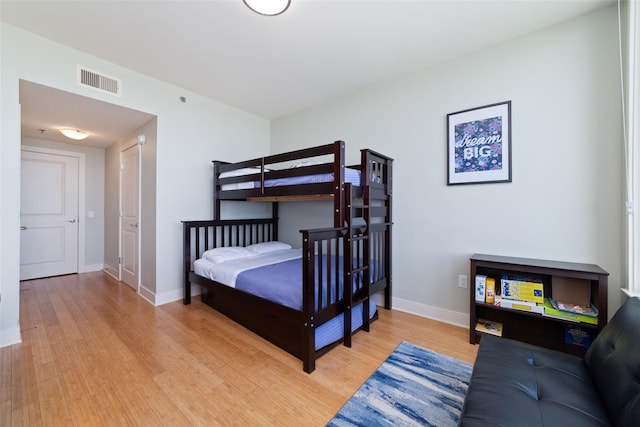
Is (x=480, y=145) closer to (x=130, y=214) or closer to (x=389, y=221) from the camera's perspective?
(x=389, y=221)

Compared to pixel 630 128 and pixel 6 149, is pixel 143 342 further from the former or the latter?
pixel 630 128

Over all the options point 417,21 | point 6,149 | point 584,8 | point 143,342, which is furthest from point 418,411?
point 6,149

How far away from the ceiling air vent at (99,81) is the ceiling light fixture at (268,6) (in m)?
1.79

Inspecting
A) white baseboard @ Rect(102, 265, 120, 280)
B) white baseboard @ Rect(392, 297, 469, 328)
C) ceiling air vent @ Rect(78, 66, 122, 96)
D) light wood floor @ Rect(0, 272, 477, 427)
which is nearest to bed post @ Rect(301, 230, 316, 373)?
light wood floor @ Rect(0, 272, 477, 427)

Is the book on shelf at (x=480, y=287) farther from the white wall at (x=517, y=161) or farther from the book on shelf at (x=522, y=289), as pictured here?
the white wall at (x=517, y=161)

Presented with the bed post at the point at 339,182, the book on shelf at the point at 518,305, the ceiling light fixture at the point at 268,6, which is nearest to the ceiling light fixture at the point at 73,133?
the ceiling light fixture at the point at 268,6

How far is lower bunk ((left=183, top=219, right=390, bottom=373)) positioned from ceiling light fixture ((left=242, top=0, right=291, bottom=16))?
1542 millimetres

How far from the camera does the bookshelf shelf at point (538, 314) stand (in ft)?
5.65

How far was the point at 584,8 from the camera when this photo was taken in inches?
73.7

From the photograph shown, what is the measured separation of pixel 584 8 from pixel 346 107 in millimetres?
2087

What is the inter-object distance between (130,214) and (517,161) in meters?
4.55

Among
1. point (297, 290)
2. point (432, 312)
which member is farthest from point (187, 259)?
point (432, 312)

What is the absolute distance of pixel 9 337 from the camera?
81.2 inches

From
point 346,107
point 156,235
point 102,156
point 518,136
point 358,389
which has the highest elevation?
point 346,107
